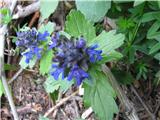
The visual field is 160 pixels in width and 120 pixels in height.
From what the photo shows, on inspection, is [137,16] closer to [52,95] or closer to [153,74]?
[153,74]

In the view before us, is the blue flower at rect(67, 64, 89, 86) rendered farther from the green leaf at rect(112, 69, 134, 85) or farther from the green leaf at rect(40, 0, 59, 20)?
the green leaf at rect(112, 69, 134, 85)

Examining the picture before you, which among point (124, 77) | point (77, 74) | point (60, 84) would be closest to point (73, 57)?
point (77, 74)

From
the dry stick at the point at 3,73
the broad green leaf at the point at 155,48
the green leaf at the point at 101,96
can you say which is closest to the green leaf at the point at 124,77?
the broad green leaf at the point at 155,48

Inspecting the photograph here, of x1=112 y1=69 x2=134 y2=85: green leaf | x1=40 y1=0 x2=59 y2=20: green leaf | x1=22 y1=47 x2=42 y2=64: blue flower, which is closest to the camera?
x1=22 y1=47 x2=42 y2=64: blue flower

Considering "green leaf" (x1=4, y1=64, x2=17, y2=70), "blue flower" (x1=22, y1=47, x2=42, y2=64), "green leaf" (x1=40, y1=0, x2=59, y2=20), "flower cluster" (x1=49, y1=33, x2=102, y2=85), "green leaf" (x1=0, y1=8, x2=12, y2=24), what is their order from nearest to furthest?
"flower cluster" (x1=49, y1=33, x2=102, y2=85), "blue flower" (x1=22, y1=47, x2=42, y2=64), "green leaf" (x1=40, y1=0, x2=59, y2=20), "green leaf" (x1=0, y1=8, x2=12, y2=24), "green leaf" (x1=4, y1=64, x2=17, y2=70)

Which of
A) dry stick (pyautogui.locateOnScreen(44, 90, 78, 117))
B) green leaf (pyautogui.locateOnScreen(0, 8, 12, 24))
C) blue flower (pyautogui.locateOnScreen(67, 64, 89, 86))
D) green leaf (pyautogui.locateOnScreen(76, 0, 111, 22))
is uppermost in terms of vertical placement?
green leaf (pyautogui.locateOnScreen(0, 8, 12, 24))

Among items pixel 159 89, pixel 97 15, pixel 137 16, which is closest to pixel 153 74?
pixel 159 89

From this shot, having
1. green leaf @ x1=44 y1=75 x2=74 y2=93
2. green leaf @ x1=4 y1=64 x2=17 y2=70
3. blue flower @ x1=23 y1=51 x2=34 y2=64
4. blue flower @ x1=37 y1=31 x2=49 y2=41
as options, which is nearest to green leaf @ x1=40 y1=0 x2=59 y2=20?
blue flower @ x1=37 y1=31 x2=49 y2=41
